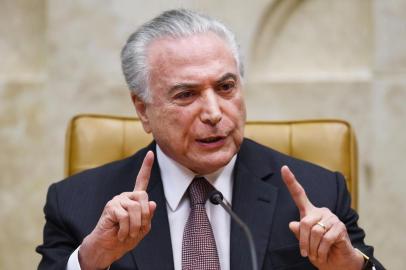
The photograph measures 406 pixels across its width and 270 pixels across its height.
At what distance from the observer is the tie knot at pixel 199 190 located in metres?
2.14

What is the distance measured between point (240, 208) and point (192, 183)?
0.53 ft

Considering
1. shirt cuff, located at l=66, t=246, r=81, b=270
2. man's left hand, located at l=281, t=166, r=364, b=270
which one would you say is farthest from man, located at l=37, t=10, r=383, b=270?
man's left hand, located at l=281, t=166, r=364, b=270

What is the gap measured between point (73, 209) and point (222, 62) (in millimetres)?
640

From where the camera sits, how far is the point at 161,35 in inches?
Result: 85.2

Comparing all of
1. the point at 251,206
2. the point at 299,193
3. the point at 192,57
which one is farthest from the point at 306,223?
the point at 192,57

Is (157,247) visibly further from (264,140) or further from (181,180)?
(264,140)

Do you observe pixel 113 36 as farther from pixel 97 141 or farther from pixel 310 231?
pixel 310 231

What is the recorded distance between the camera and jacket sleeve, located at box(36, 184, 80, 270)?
2150mm

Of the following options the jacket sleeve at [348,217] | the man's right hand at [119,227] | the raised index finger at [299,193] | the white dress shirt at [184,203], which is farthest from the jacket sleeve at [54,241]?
the jacket sleeve at [348,217]

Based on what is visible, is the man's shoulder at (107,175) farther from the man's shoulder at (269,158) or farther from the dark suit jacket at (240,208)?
the man's shoulder at (269,158)

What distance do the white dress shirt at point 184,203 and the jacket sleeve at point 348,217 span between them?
13.0 inches

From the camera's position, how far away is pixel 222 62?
2119 millimetres

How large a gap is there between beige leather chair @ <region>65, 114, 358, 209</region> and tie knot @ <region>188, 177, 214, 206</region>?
1.37 feet

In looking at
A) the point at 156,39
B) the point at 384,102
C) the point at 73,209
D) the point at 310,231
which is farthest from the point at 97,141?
the point at 384,102
